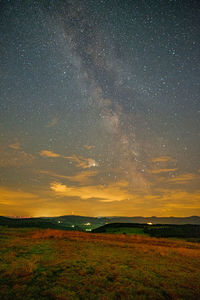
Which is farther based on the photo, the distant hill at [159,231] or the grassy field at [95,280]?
the distant hill at [159,231]

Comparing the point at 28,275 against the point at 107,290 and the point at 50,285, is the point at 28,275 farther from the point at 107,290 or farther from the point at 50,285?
the point at 107,290

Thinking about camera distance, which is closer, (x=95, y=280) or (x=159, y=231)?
(x=95, y=280)

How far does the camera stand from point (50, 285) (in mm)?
7672

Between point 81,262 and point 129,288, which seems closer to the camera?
point 129,288

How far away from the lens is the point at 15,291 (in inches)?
270

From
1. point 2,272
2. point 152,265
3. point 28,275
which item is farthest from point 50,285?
point 152,265

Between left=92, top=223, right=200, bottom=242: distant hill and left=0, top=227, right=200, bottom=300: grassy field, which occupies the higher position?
left=0, top=227, right=200, bottom=300: grassy field

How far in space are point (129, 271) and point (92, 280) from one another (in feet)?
9.17

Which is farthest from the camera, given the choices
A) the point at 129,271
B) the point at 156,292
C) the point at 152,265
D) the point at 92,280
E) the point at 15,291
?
the point at 152,265

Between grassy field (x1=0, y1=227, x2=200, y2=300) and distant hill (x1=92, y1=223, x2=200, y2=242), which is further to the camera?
distant hill (x1=92, y1=223, x2=200, y2=242)

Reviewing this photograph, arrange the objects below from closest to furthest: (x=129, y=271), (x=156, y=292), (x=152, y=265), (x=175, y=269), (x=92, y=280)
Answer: (x=156, y=292) → (x=92, y=280) → (x=129, y=271) → (x=175, y=269) → (x=152, y=265)

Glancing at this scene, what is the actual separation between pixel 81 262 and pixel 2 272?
499 centimetres

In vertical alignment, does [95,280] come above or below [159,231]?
above

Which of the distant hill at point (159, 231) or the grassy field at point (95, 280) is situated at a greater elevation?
the grassy field at point (95, 280)
